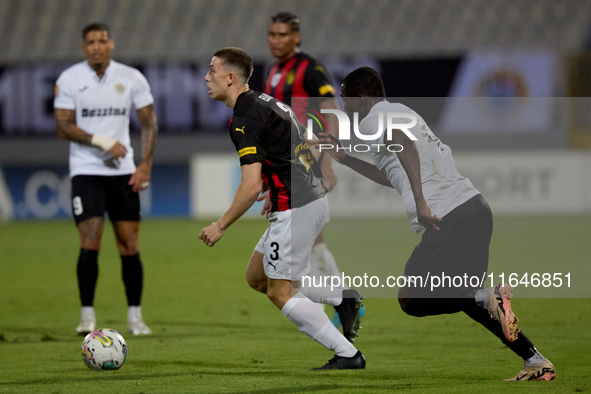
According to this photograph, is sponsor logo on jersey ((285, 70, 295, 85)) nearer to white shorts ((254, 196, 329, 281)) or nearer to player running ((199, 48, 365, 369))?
player running ((199, 48, 365, 369))

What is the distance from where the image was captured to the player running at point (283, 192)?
174 inches

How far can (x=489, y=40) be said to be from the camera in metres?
19.8

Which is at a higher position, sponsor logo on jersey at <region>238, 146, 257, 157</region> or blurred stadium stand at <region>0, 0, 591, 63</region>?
blurred stadium stand at <region>0, 0, 591, 63</region>

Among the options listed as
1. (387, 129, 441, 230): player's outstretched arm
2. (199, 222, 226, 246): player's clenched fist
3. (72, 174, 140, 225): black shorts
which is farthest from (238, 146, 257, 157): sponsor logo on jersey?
(72, 174, 140, 225): black shorts

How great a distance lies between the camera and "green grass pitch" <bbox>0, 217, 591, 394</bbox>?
4.33 metres

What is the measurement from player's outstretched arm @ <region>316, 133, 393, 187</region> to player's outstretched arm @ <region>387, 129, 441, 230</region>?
28cm

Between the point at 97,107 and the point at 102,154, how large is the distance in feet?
1.23

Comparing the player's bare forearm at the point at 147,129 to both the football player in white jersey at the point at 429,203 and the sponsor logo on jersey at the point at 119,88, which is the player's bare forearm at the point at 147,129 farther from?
the football player in white jersey at the point at 429,203

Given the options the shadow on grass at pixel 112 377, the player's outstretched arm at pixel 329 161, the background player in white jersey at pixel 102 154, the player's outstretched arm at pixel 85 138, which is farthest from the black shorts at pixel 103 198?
the shadow on grass at pixel 112 377

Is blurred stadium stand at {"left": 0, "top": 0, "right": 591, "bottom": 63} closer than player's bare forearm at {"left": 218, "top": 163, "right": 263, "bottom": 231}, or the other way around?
player's bare forearm at {"left": 218, "top": 163, "right": 263, "bottom": 231}

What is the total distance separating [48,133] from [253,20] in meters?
6.31

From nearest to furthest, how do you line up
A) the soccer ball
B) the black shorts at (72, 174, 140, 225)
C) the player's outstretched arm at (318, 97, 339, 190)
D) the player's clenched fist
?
the player's clenched fist < the soccer ball < the player's outstretched arm at (318, 97, 339, 190) < the black shorts at (72, 174, 140, 225)

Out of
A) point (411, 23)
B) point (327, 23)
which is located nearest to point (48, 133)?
point (327, 23)

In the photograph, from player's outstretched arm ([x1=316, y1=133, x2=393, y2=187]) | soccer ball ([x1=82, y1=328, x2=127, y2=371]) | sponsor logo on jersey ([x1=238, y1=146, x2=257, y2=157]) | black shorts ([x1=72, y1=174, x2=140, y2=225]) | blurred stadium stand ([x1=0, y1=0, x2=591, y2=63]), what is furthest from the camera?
blurred stadium stand ([x1=0, y1=0, x2=591, y2=63])
